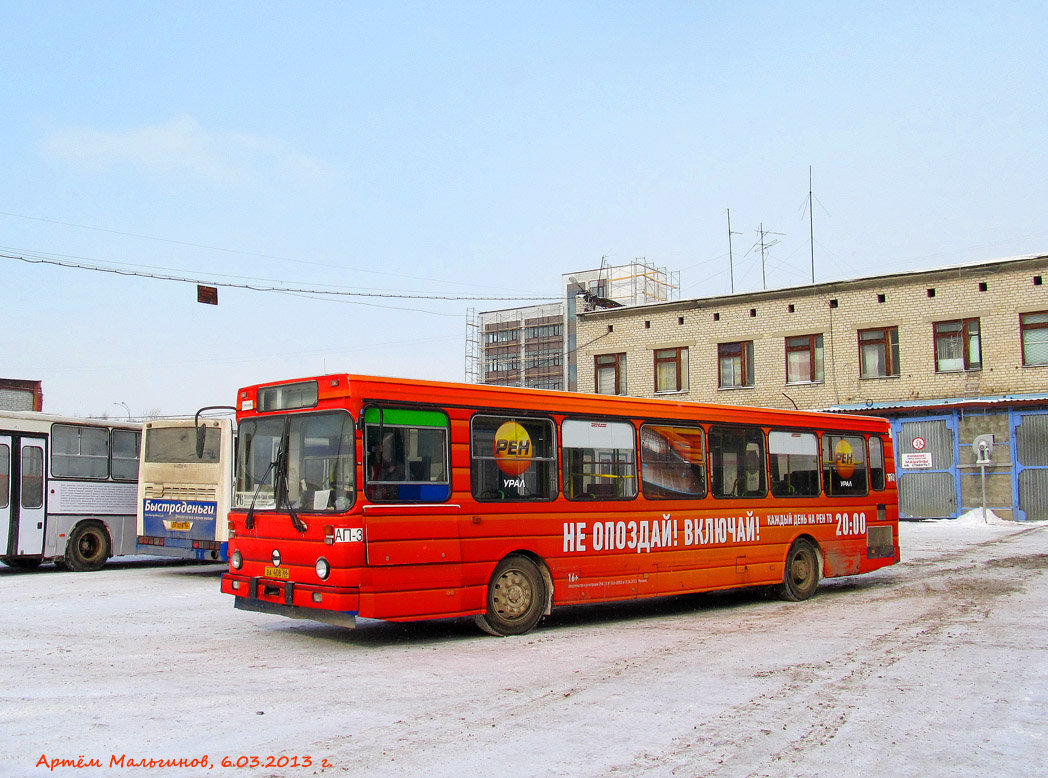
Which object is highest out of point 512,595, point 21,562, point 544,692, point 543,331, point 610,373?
point 543,331

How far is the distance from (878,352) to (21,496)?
27.8 m

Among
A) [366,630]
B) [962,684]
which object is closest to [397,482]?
[366,630]

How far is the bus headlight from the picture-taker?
9.10 m

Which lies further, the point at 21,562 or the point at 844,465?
the point at 21,562

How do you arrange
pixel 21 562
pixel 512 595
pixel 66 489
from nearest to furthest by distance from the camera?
1. pixel 512 595
2. pixel 66 489
3. pixel 21 562

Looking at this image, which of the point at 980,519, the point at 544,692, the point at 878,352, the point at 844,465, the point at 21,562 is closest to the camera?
the point at 544,692

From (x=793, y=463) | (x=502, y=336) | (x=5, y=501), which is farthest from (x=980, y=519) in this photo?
(x=502, y=336)

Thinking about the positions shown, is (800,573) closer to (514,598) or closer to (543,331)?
(514,598)

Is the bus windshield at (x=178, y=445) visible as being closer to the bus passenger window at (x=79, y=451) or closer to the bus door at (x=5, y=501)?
the bus passenger window at (x=79, y=451)

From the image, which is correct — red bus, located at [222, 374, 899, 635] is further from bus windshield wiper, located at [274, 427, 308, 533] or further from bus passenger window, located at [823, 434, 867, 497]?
bus passenger window, located at [823, 434, 867, 497]

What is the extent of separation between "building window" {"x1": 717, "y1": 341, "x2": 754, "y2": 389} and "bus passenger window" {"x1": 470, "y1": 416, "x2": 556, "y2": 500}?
26.4 metres

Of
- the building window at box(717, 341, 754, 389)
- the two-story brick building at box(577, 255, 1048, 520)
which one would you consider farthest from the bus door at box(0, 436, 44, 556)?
the building window at box(717, 341, 754, 389)

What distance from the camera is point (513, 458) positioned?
10594 mm

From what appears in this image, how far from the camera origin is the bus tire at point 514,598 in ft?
33.5
